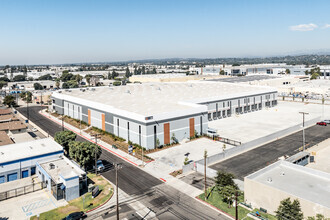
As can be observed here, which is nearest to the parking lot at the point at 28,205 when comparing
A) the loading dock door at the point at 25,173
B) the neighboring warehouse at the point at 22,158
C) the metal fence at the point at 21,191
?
the metal fence at the point at 21,191

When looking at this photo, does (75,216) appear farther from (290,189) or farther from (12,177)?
(290,189)

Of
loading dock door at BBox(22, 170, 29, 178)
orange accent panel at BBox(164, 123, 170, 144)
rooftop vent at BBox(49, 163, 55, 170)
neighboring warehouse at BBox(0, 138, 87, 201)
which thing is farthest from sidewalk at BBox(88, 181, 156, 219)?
orange accent panel at BBox(164, 123, 170, 144)

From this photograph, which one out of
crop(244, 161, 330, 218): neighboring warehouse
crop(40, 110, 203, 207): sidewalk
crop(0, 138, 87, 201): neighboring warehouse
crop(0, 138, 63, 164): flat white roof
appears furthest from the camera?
crop(0, 138, 63, 164): flat white roof

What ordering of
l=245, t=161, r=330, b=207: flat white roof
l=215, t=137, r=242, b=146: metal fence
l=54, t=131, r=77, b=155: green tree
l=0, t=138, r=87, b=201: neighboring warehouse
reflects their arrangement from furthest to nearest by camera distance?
l=215, t=137, r=242, b=146: metal fence
l=54, t=131, r=77, b=155: green tree
l=0, t=138, r=87, b=201: neighboring warehouse
l=245, t=161, r=330, b=207: flat white roof

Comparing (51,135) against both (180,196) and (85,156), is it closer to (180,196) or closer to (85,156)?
(85,156)

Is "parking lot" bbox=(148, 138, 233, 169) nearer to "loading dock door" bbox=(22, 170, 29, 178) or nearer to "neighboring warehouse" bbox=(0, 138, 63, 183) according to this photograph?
"neighboring warehouse" bbox=(0, 138, 63, 183)

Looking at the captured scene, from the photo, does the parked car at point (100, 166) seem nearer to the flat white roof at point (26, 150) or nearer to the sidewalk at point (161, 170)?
the sidewalk at point (161, 170)

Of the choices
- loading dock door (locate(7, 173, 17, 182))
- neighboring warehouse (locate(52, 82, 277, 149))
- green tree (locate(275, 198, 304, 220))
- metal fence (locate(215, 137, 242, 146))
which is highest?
neighboring warehouse (locate(52, 82, 277, 149))

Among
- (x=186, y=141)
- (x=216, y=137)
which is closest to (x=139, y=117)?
(x=186, y=141)
